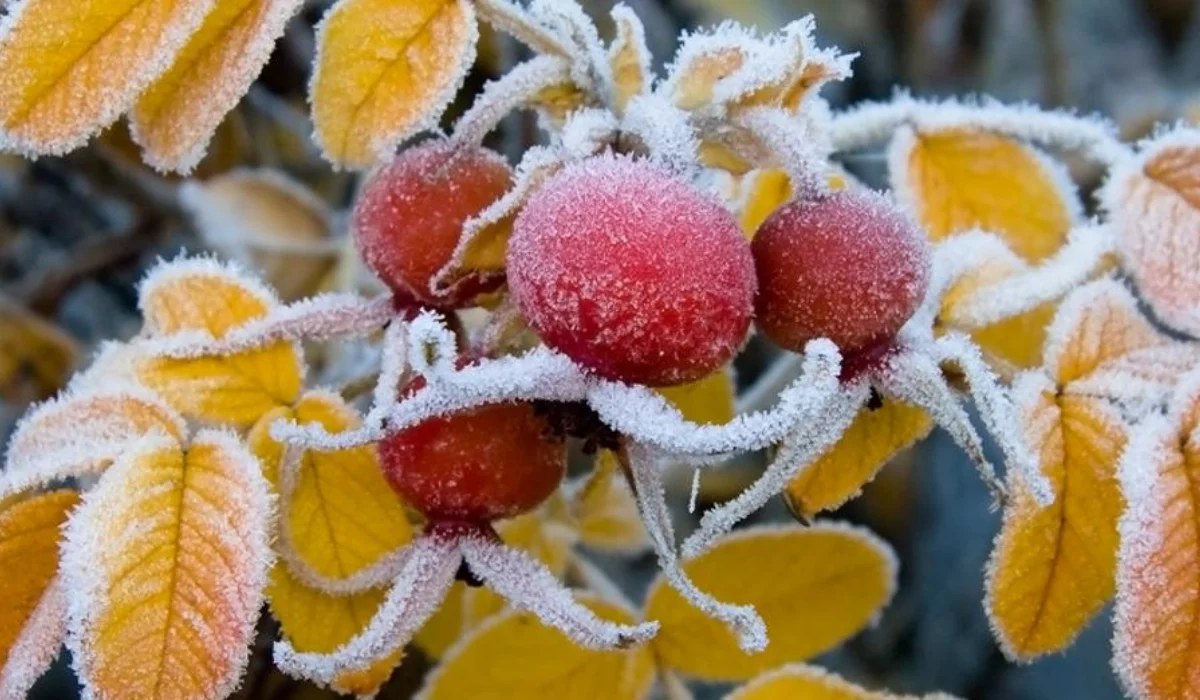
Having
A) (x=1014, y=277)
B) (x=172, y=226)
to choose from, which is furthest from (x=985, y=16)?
(x=1014, y=277)

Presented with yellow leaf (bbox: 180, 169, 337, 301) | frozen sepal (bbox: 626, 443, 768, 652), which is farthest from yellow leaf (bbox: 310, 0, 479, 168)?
yellow leaf (bbox: 180, 169, 337, 301)

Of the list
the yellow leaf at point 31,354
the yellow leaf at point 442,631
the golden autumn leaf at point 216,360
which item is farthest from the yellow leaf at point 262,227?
the golden autumn leaf at point 216,360

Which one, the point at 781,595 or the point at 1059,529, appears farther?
the point at 781,595

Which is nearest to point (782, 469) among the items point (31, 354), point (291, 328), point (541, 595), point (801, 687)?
point (541, 595)

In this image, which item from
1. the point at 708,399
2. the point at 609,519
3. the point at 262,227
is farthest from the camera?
the point at 262,227

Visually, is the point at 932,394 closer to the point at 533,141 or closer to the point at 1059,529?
the point at 1059,529

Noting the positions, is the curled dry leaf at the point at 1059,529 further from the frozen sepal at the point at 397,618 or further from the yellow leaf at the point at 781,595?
the frozen sepal at the point at 397,618
